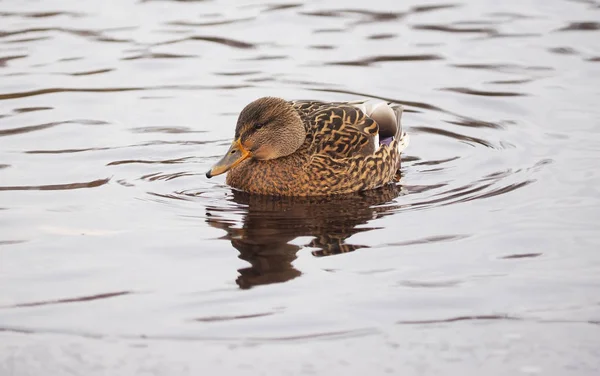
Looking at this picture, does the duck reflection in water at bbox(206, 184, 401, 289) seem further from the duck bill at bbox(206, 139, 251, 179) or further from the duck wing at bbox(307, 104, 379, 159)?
the duck wing at bbox(307, 104, 379, 159)

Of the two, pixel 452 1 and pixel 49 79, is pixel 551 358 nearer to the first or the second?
pixel 49 79

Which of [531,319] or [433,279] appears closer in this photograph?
[531,319]

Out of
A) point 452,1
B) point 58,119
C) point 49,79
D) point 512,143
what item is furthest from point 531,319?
point 452,1

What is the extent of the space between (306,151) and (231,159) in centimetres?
71

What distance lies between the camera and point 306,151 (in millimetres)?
9328

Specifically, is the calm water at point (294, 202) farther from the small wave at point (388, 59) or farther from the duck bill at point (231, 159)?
the duck bill at point (231, 159)

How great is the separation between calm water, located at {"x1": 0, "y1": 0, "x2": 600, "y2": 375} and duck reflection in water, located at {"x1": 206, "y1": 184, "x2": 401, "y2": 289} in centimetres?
3

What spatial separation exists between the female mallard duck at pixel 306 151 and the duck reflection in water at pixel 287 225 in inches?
4.4

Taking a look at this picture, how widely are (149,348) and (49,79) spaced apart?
250 inches

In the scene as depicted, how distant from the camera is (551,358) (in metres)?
5.96

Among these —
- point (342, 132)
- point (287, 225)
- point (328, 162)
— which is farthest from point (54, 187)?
point (342, 132)

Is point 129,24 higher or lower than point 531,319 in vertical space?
higher

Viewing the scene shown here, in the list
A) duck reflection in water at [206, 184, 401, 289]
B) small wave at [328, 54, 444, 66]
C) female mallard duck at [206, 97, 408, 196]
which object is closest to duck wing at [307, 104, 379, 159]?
female mallard duck at [206, 97, 408, 196]

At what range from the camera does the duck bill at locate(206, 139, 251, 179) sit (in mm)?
8789
